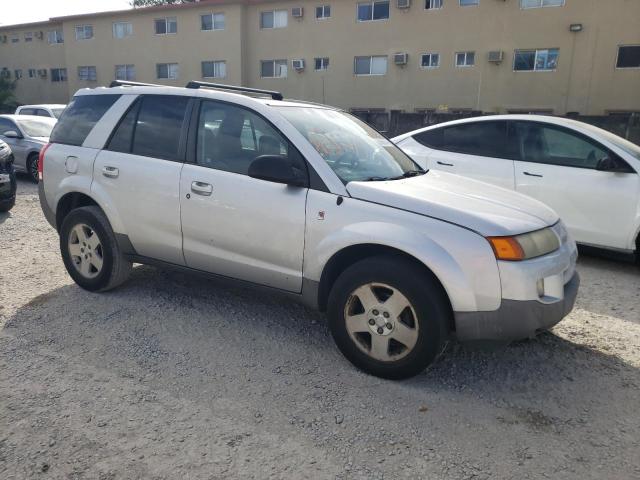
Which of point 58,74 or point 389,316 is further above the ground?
point 58,74

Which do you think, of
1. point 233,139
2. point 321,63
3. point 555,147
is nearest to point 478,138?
point 555,147

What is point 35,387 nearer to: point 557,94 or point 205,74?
point 557,94

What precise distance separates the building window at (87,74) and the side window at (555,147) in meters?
34.3

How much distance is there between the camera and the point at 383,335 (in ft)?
10.2

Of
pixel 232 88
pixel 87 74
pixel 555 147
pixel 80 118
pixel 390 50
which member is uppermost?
pixel 390 50

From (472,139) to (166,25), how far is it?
→ 29.0 m

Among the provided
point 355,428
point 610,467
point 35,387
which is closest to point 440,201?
point 355,428

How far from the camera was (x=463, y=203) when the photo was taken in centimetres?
312

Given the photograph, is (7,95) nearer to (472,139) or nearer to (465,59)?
(465,59)

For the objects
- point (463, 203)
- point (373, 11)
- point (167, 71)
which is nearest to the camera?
point (463, 203)

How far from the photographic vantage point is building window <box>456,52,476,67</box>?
23125 mm

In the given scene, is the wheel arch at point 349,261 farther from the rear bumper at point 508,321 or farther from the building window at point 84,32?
the building window at point 84,32

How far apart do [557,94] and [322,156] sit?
72.0 ft

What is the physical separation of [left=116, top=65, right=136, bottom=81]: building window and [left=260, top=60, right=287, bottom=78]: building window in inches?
364
